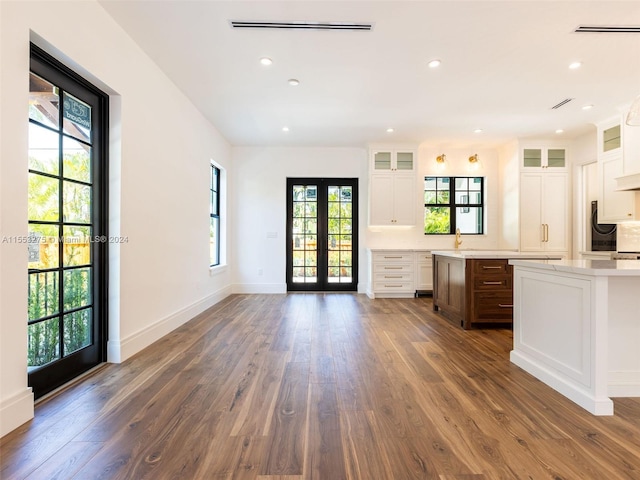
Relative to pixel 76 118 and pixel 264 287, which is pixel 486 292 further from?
pixel 76 118

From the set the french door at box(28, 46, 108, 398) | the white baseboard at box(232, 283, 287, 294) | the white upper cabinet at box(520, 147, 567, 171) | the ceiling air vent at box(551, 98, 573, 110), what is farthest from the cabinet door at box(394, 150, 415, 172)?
the french door at box(28, 46, 108, 398)

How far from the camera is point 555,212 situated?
552cm

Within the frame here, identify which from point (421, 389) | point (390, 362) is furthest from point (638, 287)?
point (390, 362)

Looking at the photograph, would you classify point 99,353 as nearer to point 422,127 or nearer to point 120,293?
point 120,293

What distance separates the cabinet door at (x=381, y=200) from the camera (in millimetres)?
5809

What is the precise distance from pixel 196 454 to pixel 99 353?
5.16 ft

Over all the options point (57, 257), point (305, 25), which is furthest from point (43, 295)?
point (305, 25)

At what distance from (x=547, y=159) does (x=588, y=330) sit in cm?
472

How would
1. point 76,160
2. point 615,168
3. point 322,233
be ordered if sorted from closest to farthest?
1. point 76,160
2. point 615,168
3. point 322,233

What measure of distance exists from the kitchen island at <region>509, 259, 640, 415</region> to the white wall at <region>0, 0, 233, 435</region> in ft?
10.3

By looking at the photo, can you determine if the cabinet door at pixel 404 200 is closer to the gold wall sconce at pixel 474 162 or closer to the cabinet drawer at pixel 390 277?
the cabinet drawer at pixel 390 277

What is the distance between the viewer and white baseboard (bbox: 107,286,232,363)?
2592mm

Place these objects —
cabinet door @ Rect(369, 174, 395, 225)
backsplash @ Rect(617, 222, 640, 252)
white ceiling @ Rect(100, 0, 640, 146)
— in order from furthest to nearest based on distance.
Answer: cabinet door @ Rect(369, 174, 395, 225), backsplash @ Rect(617, 222, 640, 252), white ceiling @ Rect(100, 0, 640, 146)

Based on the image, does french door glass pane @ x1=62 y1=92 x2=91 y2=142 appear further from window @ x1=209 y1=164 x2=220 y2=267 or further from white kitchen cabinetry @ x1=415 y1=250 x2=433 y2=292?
white kitchen cabinetry @ x1=415 y1=250 x2=433 y2=292
